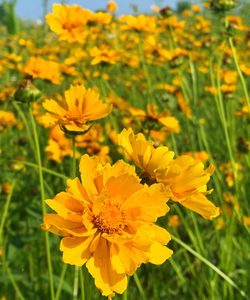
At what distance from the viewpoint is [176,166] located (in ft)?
1.31

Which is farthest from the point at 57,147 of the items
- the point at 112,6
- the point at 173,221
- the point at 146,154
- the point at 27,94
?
the point at 112,6

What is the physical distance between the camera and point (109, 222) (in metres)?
0.39

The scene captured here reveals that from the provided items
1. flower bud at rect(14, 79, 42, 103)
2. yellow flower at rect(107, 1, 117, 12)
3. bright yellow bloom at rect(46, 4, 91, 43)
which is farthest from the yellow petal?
yellow flower at rect(107, 1, 117, 12)

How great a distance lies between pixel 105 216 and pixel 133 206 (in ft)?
0.11

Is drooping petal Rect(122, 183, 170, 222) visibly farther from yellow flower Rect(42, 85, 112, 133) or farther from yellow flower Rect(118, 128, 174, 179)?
yellow flower Rect(42, 85, 112, 133)

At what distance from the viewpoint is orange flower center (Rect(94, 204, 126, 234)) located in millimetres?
395

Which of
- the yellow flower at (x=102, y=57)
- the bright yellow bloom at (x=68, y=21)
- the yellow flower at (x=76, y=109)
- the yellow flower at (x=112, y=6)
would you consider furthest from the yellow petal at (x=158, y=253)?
the yellow flower at (x=112, y=6)

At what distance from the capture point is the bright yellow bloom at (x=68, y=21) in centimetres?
102

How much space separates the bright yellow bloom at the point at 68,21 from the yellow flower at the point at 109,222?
0.74m

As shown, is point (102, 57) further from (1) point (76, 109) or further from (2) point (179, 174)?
(2) point (179, 174)

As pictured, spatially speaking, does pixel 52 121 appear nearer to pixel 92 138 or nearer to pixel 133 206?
pixel 133 206

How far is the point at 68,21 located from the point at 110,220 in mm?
806

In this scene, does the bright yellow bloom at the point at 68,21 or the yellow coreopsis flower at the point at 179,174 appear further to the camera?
the bright yellow bloom at the point at 68,21

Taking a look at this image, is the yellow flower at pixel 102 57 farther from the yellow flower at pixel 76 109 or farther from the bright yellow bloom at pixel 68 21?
the yellow flower at pixel 76 109
